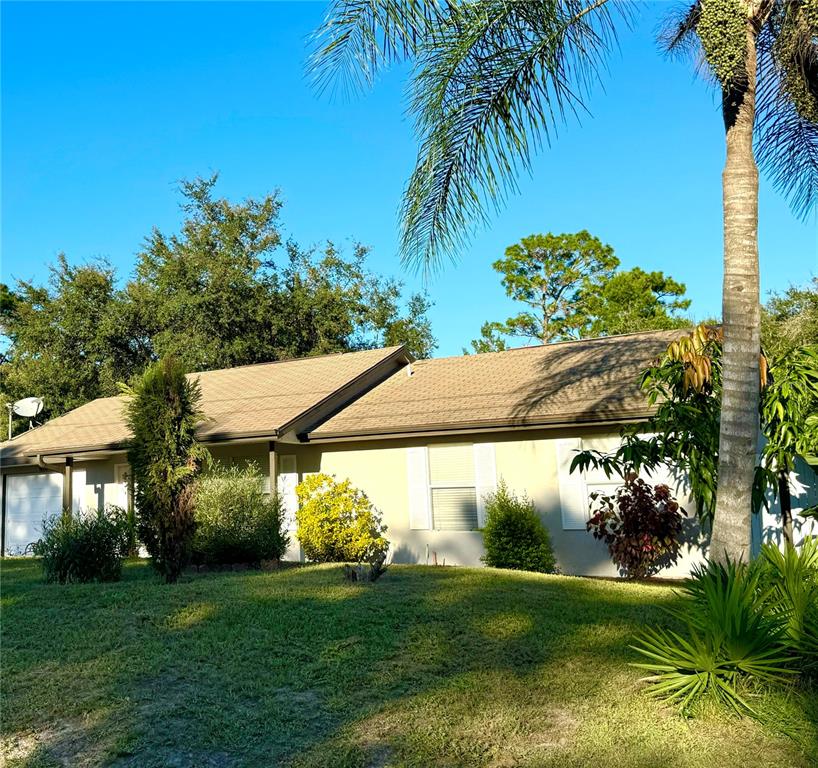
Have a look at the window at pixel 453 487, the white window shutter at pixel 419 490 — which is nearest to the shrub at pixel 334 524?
the white window shutter at pixel 419 490

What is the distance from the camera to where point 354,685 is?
574 cm

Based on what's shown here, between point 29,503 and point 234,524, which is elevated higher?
point 29,503

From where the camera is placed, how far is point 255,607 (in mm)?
8039

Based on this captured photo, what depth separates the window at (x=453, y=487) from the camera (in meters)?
13.5

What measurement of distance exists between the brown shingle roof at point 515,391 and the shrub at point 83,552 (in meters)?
4.63

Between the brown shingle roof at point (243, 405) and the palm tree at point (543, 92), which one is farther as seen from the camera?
the brown shingle roof at point (243, 405)

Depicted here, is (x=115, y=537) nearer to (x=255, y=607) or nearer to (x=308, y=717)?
(x=255, y=607)

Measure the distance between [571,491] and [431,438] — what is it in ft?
9.27

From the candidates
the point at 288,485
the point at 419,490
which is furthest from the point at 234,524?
the point at 419,490

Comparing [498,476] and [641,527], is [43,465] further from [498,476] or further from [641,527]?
[641,527]

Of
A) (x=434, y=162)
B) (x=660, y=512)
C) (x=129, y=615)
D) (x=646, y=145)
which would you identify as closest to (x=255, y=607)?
(x=129, y=615)

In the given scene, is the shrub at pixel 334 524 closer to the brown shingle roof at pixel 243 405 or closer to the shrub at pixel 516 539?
the brown shingle roof at pixel 243 405

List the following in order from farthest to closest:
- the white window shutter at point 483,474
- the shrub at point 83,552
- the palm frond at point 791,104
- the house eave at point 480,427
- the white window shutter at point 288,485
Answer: the white window shutter at point 288,485 < the white window shutter at point 483,474 < the house eave at point 480,427 < the shrub at point 83,552 < the palm frond at point 791,104

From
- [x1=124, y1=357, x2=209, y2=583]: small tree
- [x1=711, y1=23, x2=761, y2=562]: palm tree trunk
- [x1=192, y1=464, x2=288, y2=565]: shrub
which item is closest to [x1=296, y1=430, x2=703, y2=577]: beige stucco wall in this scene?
[x1=192, y1=464, x2=288, y2=565]: shrub
